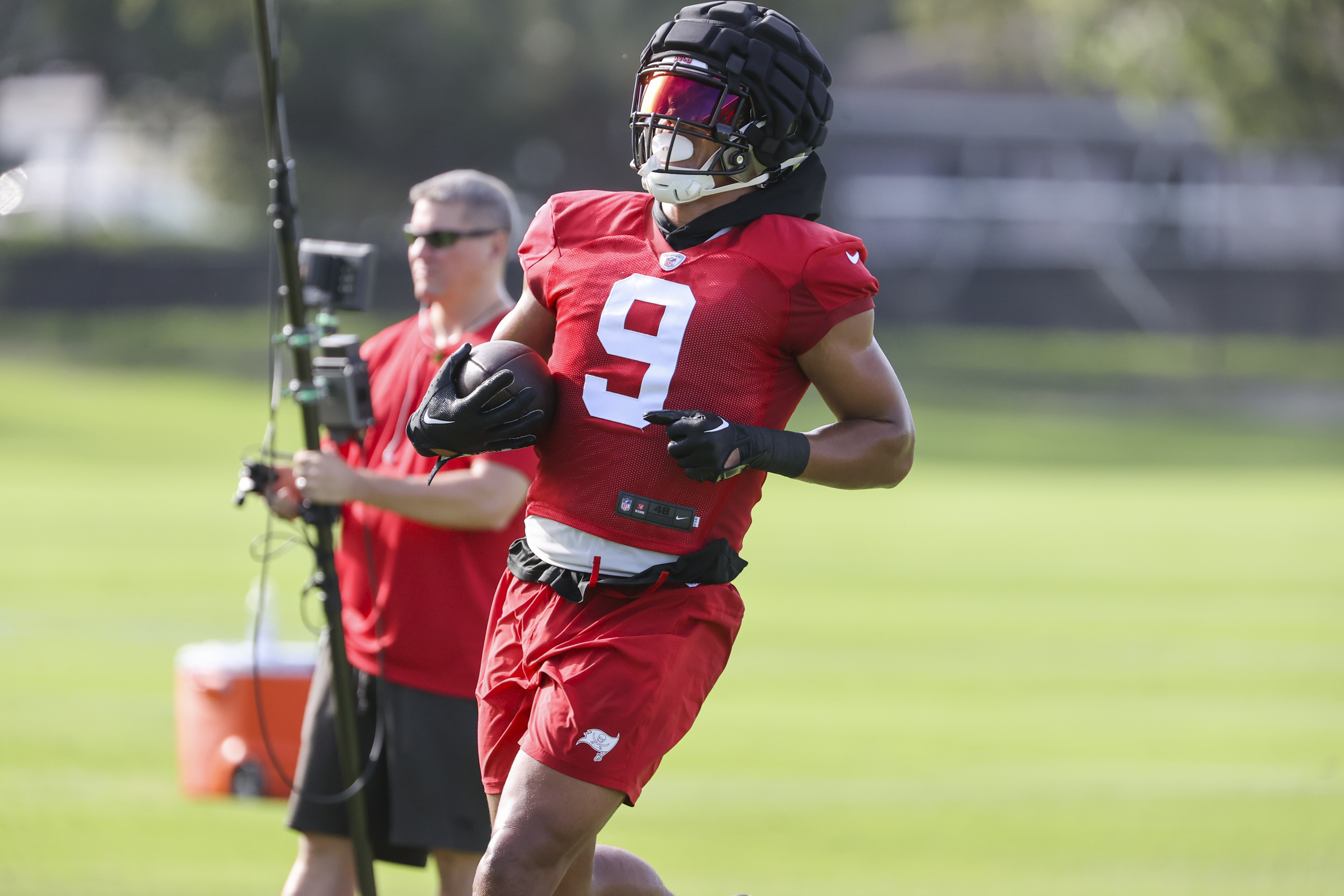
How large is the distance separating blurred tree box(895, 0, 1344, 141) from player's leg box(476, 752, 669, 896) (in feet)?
59.5

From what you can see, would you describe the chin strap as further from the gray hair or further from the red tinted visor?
the gray hair

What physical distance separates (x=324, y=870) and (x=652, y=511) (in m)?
1.87

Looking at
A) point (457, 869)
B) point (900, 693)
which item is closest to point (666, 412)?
point (457, 869)

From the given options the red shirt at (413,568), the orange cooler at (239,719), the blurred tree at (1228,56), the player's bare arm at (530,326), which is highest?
the blurred tree at (1228,56)

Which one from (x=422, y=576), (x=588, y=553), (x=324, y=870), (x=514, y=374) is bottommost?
(x=324, y=870)

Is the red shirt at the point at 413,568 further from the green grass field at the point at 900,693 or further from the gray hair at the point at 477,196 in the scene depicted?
the green grass field at the point at 900,693

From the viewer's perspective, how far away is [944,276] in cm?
4294

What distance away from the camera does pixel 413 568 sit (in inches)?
183

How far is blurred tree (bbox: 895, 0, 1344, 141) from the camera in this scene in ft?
→ 67.7

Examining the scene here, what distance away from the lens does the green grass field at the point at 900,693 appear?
21.4 ft

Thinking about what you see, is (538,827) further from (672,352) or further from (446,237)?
(446,237)

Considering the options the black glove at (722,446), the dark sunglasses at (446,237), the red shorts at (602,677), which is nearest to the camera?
the black glove at (722,446)

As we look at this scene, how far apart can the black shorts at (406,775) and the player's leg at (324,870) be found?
53 millimetres

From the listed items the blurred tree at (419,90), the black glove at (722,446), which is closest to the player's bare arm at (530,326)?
the black glove at (722,446)
